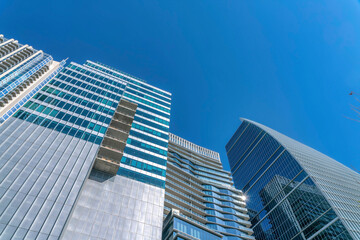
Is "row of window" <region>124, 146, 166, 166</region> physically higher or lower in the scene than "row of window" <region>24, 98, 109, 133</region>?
lower

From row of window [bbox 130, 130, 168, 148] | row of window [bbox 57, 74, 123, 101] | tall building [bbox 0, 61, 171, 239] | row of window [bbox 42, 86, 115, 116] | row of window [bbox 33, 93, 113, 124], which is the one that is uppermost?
row of window [bbox 57, 74, 123, 101]

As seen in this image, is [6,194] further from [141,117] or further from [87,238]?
[141,117]

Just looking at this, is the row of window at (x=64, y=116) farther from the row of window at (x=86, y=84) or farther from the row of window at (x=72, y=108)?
the row of window at (x=86, y=84)

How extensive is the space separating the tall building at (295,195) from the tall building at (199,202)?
19.2m

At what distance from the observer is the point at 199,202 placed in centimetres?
6762

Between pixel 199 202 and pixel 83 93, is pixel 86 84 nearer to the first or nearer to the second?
pixel 83 93

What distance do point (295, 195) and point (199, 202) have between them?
40937 mm

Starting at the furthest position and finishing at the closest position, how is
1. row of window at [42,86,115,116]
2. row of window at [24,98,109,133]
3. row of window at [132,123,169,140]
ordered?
row of window at [132,123,169,140]
row of window at [42,86,115,116]
row of window at [24,98,109,133]

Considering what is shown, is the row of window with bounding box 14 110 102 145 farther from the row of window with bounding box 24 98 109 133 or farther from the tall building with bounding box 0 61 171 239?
the row of window with bounding box 24 98 109 133

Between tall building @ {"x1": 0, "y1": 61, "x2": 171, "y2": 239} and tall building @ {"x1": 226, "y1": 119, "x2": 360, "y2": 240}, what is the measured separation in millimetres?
59054

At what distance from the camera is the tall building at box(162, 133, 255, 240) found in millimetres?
47250

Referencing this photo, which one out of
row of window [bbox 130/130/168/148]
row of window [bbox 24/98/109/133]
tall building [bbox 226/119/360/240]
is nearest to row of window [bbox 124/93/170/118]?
row of window [bbox 130/130/168/148]

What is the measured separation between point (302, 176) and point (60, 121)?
8562 cm

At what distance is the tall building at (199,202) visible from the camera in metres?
47.2
